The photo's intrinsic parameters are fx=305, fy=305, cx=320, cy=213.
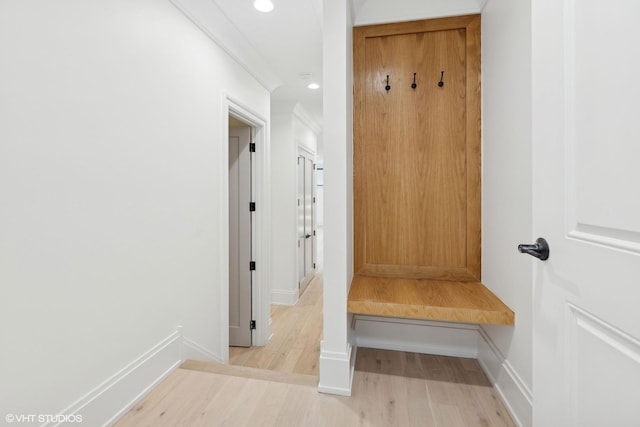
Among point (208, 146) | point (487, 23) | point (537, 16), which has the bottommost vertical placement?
point (208, 146)

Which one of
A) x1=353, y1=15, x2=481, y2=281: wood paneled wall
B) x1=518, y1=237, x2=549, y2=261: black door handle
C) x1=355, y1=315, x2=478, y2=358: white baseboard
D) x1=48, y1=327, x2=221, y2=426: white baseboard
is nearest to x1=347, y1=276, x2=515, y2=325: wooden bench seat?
x1=353, y1=15, x2=481, y2=281: wood paneled wall

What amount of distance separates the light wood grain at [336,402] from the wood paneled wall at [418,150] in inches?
22.6

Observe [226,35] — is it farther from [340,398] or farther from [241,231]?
[340,398]

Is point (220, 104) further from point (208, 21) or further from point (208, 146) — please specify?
point (208, 21)

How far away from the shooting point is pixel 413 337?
6.32 ft

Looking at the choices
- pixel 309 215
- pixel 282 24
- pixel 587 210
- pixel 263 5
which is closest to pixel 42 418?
pixel 587 210

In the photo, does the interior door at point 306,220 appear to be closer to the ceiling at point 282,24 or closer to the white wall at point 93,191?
the ceiling at point 282,24

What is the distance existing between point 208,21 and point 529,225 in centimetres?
220

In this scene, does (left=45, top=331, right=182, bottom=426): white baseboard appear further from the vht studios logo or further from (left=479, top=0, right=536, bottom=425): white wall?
(left=479, top=0, right=536, bottom=425): white wall

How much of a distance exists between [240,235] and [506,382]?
8.04ft

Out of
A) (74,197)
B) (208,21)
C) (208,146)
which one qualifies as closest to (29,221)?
(74,197)

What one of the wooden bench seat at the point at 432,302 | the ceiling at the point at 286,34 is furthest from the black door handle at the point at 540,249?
the ceiling at the point at 286,34

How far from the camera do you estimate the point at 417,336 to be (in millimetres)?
1921

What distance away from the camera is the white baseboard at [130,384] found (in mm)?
1223
